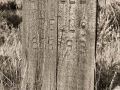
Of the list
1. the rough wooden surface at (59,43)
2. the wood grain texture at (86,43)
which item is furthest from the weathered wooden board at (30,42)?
the wood grain texture at (86,43)

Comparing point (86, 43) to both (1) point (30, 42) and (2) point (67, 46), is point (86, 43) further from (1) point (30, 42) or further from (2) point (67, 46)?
(1) point (30, 42)

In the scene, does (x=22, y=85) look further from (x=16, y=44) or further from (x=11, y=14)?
(x=11, y=14)

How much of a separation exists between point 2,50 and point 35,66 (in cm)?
51

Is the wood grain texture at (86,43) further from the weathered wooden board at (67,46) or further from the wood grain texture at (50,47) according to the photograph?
the wood grain texture at (50,47)

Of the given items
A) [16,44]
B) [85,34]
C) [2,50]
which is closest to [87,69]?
[85,34]

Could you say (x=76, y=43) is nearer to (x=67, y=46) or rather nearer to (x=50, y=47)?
(x=67, y=46)

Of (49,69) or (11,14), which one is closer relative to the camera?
(49,69)

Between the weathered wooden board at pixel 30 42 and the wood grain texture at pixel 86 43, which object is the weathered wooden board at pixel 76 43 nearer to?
the wood grain texture at pixel 86 43

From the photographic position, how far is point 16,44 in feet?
7.19

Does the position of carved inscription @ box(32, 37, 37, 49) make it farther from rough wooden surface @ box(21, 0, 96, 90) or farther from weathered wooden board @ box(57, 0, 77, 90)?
weathered wooden board @ box(57, 0, 77, 90)

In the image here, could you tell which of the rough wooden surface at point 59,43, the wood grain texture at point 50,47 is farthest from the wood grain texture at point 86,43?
the wood grain texture at point 50,47

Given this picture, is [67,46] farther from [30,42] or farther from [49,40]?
[30,42]

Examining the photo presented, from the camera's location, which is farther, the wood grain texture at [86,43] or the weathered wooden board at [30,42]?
the weathered wooden board at [30,42]

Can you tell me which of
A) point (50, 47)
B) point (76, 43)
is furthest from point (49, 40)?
point (76, 43)
